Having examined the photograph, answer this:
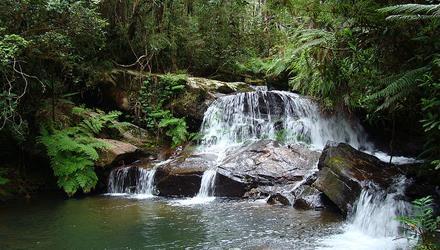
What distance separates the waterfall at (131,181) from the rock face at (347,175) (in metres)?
4.33

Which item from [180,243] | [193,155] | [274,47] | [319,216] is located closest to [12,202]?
[193,155]

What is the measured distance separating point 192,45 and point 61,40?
6.96 m

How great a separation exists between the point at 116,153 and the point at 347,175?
604 centimetres

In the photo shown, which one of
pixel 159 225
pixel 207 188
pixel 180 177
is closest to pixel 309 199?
pixel 207 188

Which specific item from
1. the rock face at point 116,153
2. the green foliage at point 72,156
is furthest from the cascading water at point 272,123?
the green foliage at point 72,156

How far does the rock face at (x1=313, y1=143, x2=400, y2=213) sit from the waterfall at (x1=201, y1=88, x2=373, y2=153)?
353 cm

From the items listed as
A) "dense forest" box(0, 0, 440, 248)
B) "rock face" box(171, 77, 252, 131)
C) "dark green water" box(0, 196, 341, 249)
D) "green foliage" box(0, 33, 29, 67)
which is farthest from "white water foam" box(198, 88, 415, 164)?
"green foliage" box(0, 33, 29, 67)

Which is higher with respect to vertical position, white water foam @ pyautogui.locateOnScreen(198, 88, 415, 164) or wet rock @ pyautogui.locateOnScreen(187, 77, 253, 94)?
wet rock @ pyautogui.locateOnScreen(187, 77, 253, 94)

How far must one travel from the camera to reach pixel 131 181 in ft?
36.0

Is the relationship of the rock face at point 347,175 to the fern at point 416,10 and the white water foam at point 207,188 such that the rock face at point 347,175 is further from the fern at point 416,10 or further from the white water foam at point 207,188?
the fern at point 416,10

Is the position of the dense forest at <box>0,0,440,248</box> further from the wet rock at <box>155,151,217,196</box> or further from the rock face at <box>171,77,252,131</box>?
the wet rock at <box>155,151,217,196</box>

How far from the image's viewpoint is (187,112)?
13562mm

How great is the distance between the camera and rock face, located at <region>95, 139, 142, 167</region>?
35.8 ft

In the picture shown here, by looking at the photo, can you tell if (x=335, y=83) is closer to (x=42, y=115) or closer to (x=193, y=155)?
(x=193, y=155)
